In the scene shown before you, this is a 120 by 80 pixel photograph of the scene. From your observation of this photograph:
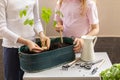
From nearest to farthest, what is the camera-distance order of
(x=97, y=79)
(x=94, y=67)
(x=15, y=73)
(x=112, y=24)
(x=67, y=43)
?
(x=97, y=79)
(x=94, y=67)
(x=67, y=43)
(x=15, y=73)
(x=112, y=24)

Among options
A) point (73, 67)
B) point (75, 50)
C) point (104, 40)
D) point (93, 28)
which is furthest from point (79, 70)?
point (104, 40)

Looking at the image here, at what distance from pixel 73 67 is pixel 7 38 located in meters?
0.45

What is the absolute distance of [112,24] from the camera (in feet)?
6.77

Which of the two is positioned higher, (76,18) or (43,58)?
(76,18)

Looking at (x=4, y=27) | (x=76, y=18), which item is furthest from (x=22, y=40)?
(x=76, y=18)

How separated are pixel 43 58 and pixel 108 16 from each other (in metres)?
1.01

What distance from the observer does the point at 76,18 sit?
63.5 inches

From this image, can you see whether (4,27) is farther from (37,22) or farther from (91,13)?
(91,13)

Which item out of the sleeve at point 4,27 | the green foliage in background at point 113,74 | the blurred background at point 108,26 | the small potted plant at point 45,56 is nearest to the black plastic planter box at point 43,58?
the small potted plant at point 45,56

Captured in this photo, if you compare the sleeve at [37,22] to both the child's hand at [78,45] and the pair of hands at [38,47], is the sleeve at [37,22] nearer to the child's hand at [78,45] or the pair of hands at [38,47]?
the pair of hands at [38,47]

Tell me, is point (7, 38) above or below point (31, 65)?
above

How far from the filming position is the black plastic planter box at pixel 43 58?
4.00ft

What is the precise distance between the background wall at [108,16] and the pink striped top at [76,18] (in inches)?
16.6

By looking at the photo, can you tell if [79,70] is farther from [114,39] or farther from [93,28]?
[114,39]
